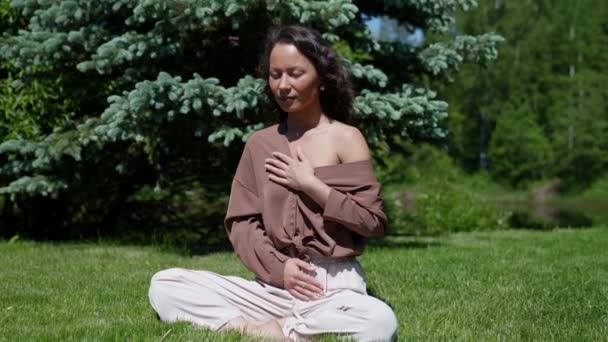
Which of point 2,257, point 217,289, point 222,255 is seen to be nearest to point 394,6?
point 222,255

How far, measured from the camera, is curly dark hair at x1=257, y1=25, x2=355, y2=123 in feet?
10.9

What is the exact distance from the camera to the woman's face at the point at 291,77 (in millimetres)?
3297

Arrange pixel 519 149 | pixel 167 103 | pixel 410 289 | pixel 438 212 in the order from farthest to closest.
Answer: pixel 519 149 → pixel 438 212 → pixel 167 103 → pixel 410 289

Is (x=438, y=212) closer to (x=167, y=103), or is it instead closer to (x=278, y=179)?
(x=167, y=103)

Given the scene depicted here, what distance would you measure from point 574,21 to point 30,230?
25679 mm

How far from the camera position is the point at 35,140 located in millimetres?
7336

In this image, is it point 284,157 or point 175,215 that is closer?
point 284,157

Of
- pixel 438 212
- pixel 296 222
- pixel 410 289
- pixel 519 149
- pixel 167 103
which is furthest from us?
pixel 519 149

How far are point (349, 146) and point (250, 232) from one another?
0.60 metres

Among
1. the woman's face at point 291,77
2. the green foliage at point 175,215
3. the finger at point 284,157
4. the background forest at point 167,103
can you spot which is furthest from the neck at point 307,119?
the green foliage at point 175,215

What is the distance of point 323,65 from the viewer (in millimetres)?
3363

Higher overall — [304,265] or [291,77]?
[291,77]

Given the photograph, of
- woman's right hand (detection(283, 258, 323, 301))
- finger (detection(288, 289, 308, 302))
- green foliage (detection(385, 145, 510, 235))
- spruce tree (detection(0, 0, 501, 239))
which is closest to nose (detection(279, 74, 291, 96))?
woman's right hand (detection(283, 258, 323, 301))

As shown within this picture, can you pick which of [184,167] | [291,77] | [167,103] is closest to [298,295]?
[291,77]
